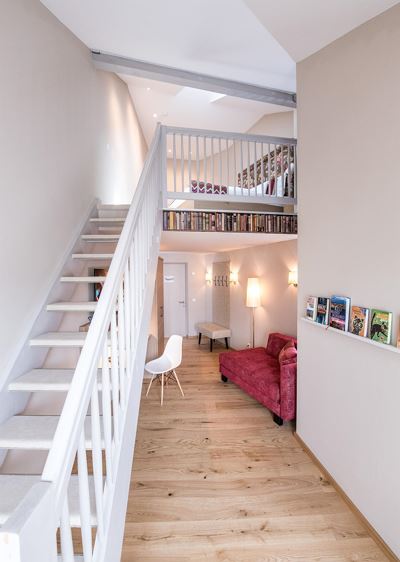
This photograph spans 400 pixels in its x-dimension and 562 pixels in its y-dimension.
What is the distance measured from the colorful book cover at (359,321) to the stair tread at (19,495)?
183 centimetres

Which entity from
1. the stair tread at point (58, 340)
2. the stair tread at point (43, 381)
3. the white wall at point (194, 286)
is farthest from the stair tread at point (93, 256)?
the white wall at point (194, 286)

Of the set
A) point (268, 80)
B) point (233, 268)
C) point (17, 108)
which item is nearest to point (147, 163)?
point (17, 108)

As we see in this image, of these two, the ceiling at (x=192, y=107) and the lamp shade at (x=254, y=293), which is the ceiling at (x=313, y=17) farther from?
the lamp shade at (x=254, y=293)

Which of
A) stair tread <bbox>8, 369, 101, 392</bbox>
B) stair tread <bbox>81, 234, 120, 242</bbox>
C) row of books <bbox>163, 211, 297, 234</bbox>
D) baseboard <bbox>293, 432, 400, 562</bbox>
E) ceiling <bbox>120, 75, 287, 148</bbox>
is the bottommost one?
baseboard <bbox>293, 432, 400, 562</bbox>

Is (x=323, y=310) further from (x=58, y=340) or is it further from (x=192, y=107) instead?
(x=192, y=107)

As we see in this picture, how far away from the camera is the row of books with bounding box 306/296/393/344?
6.01 ft

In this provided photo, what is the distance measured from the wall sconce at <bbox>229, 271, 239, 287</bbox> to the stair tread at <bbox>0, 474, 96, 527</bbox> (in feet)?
15.7

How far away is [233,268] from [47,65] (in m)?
4.47

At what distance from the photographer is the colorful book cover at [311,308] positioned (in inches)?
99.5

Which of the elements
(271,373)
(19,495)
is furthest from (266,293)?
(19,495)

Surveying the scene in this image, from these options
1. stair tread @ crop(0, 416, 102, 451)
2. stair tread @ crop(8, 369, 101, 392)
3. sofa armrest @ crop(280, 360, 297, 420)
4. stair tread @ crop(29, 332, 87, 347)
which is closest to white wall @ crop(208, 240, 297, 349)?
sofa armrest @ crop(280, 360, 297, 420)

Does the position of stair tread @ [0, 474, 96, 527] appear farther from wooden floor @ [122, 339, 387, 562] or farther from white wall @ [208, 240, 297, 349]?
white wall @ [208, 240, 297, 349]

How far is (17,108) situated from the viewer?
81.2 inches

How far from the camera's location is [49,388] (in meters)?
1.90
